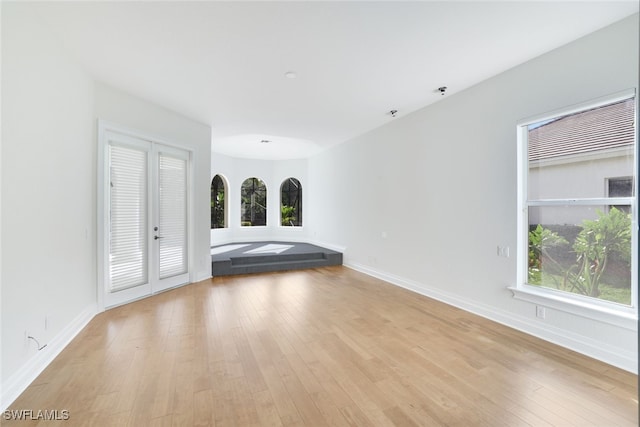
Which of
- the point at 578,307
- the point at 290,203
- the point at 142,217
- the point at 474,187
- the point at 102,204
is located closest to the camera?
the point at 578,307

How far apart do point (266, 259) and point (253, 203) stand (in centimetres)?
318

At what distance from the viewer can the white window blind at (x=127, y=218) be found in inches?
146

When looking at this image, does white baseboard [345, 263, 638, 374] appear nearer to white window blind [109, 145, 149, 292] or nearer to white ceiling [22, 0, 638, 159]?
white ceiling [22, 0, 638, 159]

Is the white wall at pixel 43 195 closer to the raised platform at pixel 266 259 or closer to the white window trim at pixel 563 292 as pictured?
the raised platform at pixel 266 259

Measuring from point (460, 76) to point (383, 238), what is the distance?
292cm

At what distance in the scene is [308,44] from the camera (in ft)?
8.67

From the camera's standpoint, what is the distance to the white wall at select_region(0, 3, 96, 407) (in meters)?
1.96

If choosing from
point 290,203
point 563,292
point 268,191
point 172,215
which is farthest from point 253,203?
point 563,292

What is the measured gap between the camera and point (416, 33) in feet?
8.13

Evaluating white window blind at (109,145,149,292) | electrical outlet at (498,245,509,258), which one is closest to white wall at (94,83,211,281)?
white window blind at (109,145,149,292)

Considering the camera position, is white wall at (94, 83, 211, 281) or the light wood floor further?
white wall at (94, 83, 211, 281)

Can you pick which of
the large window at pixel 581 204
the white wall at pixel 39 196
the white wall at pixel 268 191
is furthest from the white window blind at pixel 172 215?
the large window at pixel 581 204

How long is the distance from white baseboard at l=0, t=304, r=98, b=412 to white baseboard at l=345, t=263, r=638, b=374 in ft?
14.1

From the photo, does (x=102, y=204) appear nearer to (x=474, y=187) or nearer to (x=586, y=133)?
(x=474, y=187)
